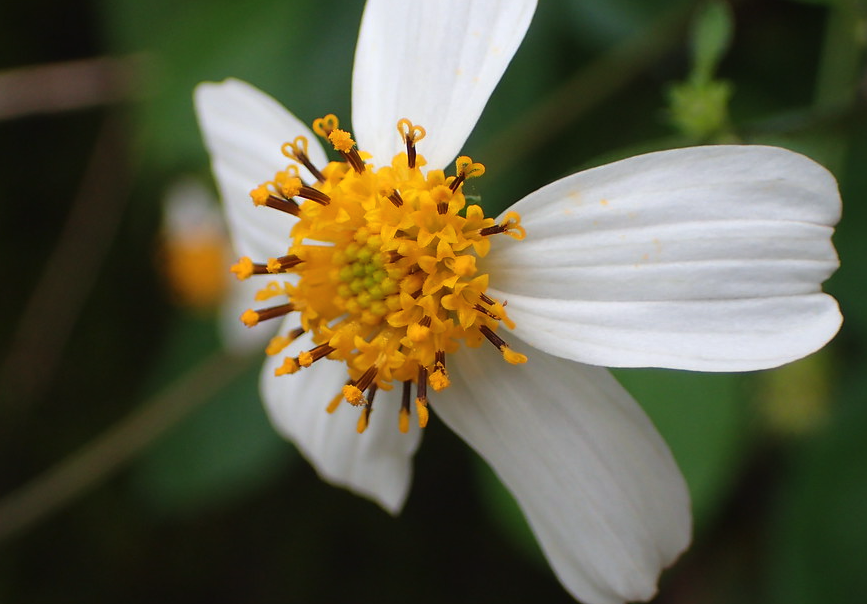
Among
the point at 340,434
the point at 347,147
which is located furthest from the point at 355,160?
the point at 340,434

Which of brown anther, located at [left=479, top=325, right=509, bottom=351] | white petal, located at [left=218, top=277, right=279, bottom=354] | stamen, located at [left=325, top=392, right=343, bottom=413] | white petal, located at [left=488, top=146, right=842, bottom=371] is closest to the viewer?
white petal, located at [left=488, top=146, right=842, bottom=371]

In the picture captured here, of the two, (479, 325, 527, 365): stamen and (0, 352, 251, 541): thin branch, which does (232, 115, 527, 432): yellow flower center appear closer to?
(479, 325, 527, 365): stamen

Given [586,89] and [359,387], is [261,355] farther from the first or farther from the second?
[359,387]

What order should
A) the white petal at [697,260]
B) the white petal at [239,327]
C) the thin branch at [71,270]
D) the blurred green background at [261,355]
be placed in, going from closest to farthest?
the white petal at [697,260]
the blurred green background at [261,355]
the white petal at [239,327]
the thin branch at [71,270]

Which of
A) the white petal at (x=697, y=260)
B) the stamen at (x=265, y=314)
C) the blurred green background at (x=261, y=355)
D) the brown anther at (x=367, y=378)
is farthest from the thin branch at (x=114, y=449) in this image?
the white petal at (x=697, y=260)

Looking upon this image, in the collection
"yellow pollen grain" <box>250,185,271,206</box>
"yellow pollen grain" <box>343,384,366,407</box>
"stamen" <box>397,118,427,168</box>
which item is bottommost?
"yellow pollen grain" <box>343,384,366,407</box>

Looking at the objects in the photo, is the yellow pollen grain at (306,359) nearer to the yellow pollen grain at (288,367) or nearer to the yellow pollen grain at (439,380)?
the yellow pollen grain at (288,367)

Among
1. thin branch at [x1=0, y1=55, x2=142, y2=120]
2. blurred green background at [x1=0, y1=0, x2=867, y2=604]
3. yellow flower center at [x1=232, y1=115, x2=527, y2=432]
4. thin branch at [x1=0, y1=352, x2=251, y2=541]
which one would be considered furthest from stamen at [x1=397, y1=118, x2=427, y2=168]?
thin branch at [x1=0, y1=55, x2=142, y2=120]
